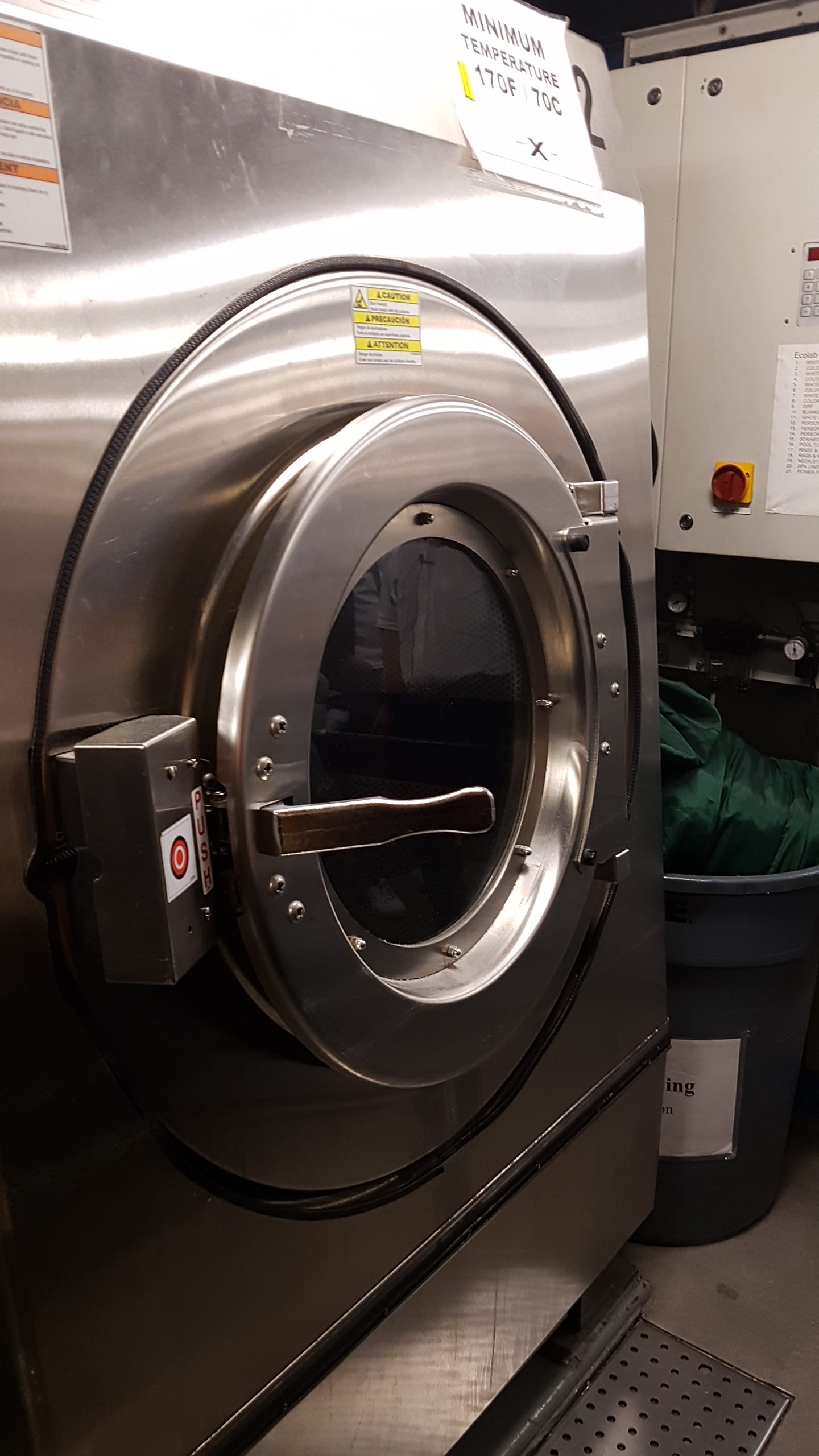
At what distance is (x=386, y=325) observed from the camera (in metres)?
0.82

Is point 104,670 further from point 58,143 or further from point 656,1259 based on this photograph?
point 656,1259

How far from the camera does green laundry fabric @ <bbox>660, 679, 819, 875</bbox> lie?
4.96 ft

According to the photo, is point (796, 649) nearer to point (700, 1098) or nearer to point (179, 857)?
point (700, 1098)

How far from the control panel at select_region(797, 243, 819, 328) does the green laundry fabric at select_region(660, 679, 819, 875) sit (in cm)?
56

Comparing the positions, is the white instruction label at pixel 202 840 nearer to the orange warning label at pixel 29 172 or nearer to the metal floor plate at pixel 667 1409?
the orange warning label at pixel 29 172

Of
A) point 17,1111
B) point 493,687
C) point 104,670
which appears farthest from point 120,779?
point 493,687

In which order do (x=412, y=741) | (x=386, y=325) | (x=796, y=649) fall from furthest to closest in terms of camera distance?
1. (x=796, y=649)
2. (x=412, y=741)
3. (x=386, y=325)

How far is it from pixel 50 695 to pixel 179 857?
12cm

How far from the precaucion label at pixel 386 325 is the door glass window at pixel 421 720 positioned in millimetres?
149

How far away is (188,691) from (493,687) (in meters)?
0.39

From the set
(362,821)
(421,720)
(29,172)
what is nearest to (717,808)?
(421,720)

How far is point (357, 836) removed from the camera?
717 millimetres

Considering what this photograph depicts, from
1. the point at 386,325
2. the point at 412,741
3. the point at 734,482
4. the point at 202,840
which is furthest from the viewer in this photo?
the point at 734,482

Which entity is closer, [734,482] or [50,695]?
[50,695]
